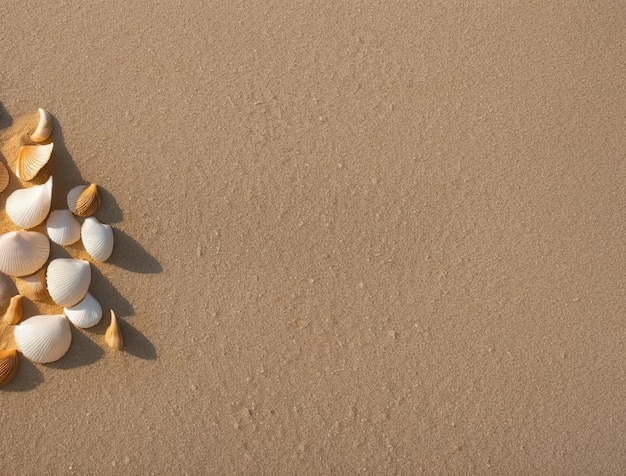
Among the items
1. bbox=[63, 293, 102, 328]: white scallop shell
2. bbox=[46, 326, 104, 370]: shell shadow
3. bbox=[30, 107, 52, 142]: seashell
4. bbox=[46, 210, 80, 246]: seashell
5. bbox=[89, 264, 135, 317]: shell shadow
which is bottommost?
bbox=[46, 326, 104, 370]: shell shadow

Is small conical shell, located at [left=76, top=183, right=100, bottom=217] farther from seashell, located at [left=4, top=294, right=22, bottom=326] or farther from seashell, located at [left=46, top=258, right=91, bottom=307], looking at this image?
seashell, located at [left=4, top=294, right=22, bottom=326]

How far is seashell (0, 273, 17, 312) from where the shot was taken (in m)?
1.31

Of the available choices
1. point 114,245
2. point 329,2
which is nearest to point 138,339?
point 114,245

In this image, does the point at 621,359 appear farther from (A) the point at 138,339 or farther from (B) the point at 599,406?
(A) the point at 138,339

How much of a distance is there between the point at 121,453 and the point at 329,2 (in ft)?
4.01

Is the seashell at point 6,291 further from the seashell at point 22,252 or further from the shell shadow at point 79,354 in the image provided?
the shell shadow at point 79,354

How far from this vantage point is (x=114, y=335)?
128 cm

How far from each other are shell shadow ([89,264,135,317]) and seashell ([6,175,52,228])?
17cm

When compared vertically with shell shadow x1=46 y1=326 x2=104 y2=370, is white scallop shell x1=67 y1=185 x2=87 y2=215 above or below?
above

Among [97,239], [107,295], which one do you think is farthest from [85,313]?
[97,239]

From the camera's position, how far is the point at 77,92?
1.41 m

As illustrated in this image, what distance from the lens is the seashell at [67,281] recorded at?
1288mm

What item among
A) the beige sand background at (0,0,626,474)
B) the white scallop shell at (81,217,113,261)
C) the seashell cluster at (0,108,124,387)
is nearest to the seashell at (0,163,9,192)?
the seashell cluster at (0,108,124,387)

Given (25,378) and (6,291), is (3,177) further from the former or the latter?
(25,378)
